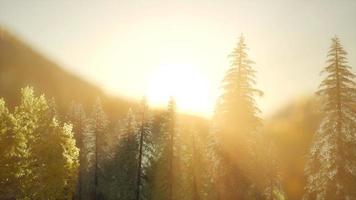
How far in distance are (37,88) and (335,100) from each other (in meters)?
165

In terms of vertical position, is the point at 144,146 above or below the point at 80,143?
below

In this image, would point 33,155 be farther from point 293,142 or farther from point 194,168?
point 293,142

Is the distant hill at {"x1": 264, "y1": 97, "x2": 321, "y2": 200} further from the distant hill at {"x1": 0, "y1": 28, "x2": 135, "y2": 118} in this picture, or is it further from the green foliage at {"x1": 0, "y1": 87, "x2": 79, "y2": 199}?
the distant hill at {"x1": 0, "y1": 28, "x2": 135, "y2": 118}

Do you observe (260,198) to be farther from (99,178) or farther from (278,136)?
(278,136)

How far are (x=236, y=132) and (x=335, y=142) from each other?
738 cm

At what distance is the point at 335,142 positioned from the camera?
30.1 meters

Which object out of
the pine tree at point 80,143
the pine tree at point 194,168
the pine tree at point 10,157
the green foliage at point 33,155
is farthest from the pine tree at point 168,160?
the pine tree at point 10,157

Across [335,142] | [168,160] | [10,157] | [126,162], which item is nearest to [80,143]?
[126,162]

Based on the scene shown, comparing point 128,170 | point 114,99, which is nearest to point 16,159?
point 128,170

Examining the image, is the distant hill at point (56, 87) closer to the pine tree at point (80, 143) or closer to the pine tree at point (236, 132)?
the pine tree at point (80, 143)

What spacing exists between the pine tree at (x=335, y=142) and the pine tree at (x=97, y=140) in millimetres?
38132

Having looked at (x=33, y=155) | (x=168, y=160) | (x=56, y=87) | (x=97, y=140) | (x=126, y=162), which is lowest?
(x=33, y=155)

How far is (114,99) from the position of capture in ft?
568

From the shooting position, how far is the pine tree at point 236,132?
109ft
